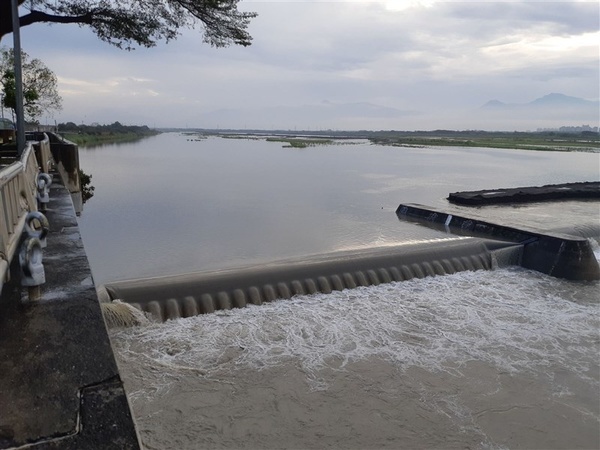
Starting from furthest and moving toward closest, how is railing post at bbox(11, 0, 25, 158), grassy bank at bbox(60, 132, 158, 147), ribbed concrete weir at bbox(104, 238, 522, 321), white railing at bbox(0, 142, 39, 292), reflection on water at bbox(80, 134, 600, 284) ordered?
grassy bank at bbox(60, 132, 158, 147)
reflection on water at bbox(80, 134, 600, 284)
railing post at bbox(11, 0, 25, 158)
ribbed concrete weir at bbox(104, 238, 522, 321)
white railing at bbox(0, 142, 39, 292)

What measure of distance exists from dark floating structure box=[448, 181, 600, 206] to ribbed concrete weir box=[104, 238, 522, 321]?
22.2 ft

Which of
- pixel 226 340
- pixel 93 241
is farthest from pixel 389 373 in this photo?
pixel 93 241

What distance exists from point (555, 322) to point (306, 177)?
63.0 ft

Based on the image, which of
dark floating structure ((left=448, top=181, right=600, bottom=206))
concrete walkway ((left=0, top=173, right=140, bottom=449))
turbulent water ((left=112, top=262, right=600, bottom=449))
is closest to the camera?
concrete walkway ((left=0, top=173, right=140, bottom=449))

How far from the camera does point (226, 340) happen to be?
234 inches

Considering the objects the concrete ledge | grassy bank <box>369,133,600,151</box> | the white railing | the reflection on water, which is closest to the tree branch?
the reflection on water

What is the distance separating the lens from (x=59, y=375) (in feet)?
8.46

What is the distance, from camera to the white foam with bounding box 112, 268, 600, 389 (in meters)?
5.69

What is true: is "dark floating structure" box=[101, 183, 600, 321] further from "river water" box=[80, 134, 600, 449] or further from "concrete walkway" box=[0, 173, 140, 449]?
"concrete walkway" box=[0, 173, 140, 449]

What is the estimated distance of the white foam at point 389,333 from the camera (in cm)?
569

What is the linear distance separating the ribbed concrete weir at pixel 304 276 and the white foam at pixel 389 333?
216 mm

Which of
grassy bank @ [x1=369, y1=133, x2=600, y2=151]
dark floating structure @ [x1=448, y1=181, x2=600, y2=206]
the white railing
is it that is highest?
grassy bank @ [x1=369, y1=133, x2=600, y2=151]

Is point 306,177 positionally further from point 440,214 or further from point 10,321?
point 10,321

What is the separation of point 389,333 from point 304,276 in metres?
1.83
